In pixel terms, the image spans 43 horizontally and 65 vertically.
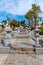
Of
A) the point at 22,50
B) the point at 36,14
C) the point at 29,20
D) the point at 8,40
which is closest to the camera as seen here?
the point at 22,50

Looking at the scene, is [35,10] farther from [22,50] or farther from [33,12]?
[22,50]

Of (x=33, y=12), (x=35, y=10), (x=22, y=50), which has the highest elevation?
(x=35, y=10)

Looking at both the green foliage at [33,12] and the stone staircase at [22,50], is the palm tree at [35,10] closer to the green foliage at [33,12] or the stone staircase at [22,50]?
the green foliage at [33,12]

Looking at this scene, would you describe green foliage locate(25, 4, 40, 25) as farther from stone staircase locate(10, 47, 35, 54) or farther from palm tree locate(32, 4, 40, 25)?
stone staircase locate(10, 47, 35, 54)

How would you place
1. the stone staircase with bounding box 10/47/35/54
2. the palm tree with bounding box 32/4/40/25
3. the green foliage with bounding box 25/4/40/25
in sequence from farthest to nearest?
1. the green foliage with bounding box 25/4/40/25
2. the palm tree with bounding box 32/4/40/25
3. the stone staircase with bounding box 10/47/35/54

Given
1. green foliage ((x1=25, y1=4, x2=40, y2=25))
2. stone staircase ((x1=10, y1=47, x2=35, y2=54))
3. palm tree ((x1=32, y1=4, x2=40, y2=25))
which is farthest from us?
green foliage ((x1=25, y1=4, x2=40, y2=25))

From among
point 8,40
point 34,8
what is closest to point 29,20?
point 34,8

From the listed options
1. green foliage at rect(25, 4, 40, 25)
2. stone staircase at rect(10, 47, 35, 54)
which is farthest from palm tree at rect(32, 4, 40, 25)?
stone staircase at rect(10, 47, 35, 54)

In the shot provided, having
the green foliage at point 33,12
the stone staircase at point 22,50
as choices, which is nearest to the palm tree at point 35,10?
the green foliage at point 33,12

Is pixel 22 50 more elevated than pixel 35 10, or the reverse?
pixel 35 10

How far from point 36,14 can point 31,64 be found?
5418cm

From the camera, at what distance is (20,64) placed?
8.06 metres

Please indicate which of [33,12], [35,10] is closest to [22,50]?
[35,10]

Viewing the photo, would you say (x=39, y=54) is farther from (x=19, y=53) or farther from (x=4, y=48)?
(x=4, y=48)
